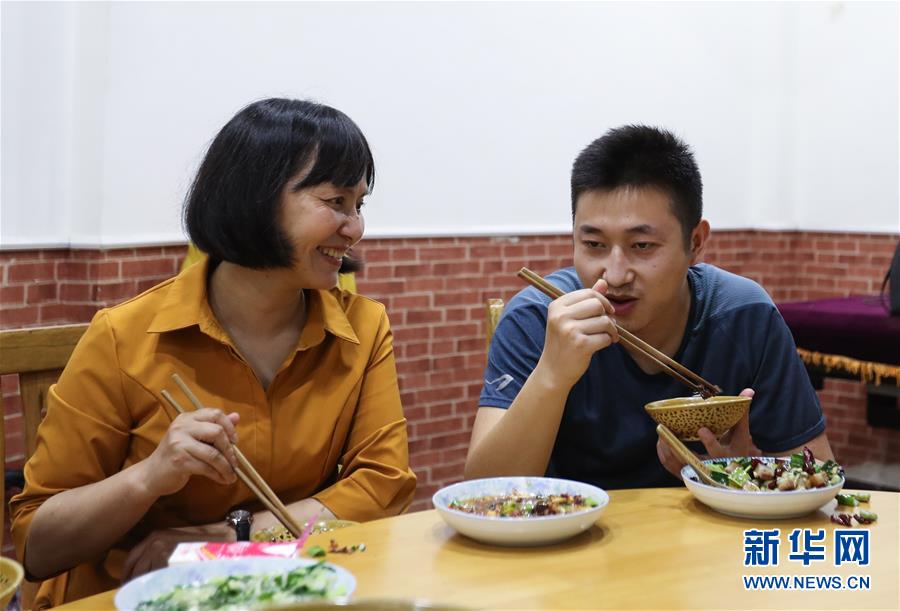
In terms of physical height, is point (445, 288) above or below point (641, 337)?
above

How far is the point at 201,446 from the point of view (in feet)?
4.95

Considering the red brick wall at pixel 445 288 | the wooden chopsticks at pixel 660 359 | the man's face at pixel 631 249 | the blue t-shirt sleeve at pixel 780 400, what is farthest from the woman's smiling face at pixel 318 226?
the red brick wall at pixel 445 288

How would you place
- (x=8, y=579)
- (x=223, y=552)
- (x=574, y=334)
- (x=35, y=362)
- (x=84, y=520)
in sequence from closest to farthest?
(x=8, y=579)
(x=223, y=552)
(x=84, y=520)
(x=574, y=334)
(x=35, y=362)

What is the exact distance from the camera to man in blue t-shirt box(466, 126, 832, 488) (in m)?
1.95

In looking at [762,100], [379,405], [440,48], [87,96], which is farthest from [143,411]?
[762,100]

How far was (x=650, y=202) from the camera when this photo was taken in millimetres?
1975

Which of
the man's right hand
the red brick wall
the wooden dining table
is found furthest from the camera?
the red brick wall

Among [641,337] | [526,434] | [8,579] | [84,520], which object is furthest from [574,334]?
[8,579]

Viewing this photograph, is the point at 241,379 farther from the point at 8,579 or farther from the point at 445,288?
the point at 445,288

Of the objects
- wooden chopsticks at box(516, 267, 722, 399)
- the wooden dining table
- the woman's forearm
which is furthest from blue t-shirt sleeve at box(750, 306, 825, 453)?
the woman's forearm

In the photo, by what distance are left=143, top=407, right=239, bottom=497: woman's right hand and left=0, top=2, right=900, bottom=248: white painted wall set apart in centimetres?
187

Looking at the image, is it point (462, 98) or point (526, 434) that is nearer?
point (526, 434)

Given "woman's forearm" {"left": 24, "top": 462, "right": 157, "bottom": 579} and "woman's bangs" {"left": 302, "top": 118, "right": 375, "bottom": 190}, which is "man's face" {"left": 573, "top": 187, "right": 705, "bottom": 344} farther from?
"woman's forearm" {"left": 24, "top": 462, "right": 157, "bottom": 579}

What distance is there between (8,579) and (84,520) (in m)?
0.51
